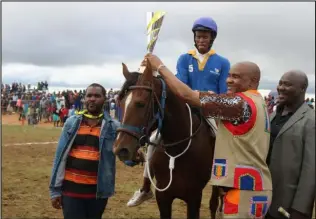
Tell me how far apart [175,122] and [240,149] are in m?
1.23

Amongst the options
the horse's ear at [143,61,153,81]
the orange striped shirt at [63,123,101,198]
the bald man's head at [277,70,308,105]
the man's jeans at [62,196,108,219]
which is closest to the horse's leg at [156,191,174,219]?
the man's jeans at [62,196,108,219]

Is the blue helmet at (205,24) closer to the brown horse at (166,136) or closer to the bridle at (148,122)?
the brown horse at (166,136)

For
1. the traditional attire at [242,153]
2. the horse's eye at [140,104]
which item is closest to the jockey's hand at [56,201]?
the horse's eye at [140,104]

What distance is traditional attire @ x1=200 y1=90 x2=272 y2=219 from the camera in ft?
10.4

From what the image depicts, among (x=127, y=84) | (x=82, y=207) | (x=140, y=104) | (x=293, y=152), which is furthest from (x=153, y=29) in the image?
(x=82, y=207)

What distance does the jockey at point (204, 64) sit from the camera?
17.4 feet

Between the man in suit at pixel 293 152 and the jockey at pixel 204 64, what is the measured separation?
1703 mm

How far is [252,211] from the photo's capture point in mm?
3229

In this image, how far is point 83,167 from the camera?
4312mm

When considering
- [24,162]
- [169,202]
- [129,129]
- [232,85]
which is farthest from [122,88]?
[24,162]

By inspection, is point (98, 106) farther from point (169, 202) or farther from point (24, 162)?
point (24, 162)

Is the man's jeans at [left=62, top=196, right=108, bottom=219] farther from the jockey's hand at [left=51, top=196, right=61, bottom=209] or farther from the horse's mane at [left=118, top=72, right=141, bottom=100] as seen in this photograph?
the horse's mane at [left=118, top=72, right=141, bottom=100]

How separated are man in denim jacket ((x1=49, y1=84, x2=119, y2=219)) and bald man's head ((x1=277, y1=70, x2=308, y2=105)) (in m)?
1.83

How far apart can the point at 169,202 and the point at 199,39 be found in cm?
216
